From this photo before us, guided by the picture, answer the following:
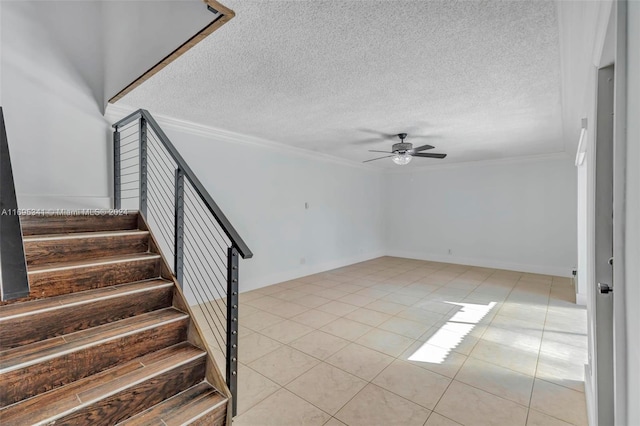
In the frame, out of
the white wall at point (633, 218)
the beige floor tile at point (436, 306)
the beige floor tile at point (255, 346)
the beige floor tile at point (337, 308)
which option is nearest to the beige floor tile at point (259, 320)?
the beige floor tile at point (255, 346)

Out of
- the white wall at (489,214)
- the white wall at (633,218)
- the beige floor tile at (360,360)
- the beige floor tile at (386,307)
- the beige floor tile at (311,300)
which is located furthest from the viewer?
the white wall at (489,214)

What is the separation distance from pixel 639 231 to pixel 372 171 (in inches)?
278

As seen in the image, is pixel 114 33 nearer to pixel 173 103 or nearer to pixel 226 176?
pixel 173 103

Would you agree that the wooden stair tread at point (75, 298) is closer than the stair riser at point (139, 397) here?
No

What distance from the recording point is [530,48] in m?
2.04

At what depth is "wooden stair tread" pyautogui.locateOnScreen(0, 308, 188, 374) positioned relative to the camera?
1472 mm

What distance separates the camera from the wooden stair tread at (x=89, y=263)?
185 centimetres

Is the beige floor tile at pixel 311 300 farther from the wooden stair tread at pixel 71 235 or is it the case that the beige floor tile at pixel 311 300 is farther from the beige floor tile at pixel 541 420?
the beige floor tile at pixel 541 420

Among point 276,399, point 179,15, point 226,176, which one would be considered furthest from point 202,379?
point 226,176

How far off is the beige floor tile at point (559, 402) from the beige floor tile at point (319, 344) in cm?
153

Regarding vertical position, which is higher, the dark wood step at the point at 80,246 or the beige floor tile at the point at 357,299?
the dark wood step at the point at 80,246

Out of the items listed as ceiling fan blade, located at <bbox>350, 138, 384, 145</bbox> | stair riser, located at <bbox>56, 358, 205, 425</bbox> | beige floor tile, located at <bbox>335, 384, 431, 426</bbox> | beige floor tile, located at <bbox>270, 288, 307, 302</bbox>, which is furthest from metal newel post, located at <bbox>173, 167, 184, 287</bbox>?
ceiling fan blade, located at <bbox>350, 138, 384, 145</bbox>

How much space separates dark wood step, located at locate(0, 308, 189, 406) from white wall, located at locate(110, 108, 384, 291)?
253 centimetres

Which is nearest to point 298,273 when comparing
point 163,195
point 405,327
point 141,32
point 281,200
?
point 281,200
